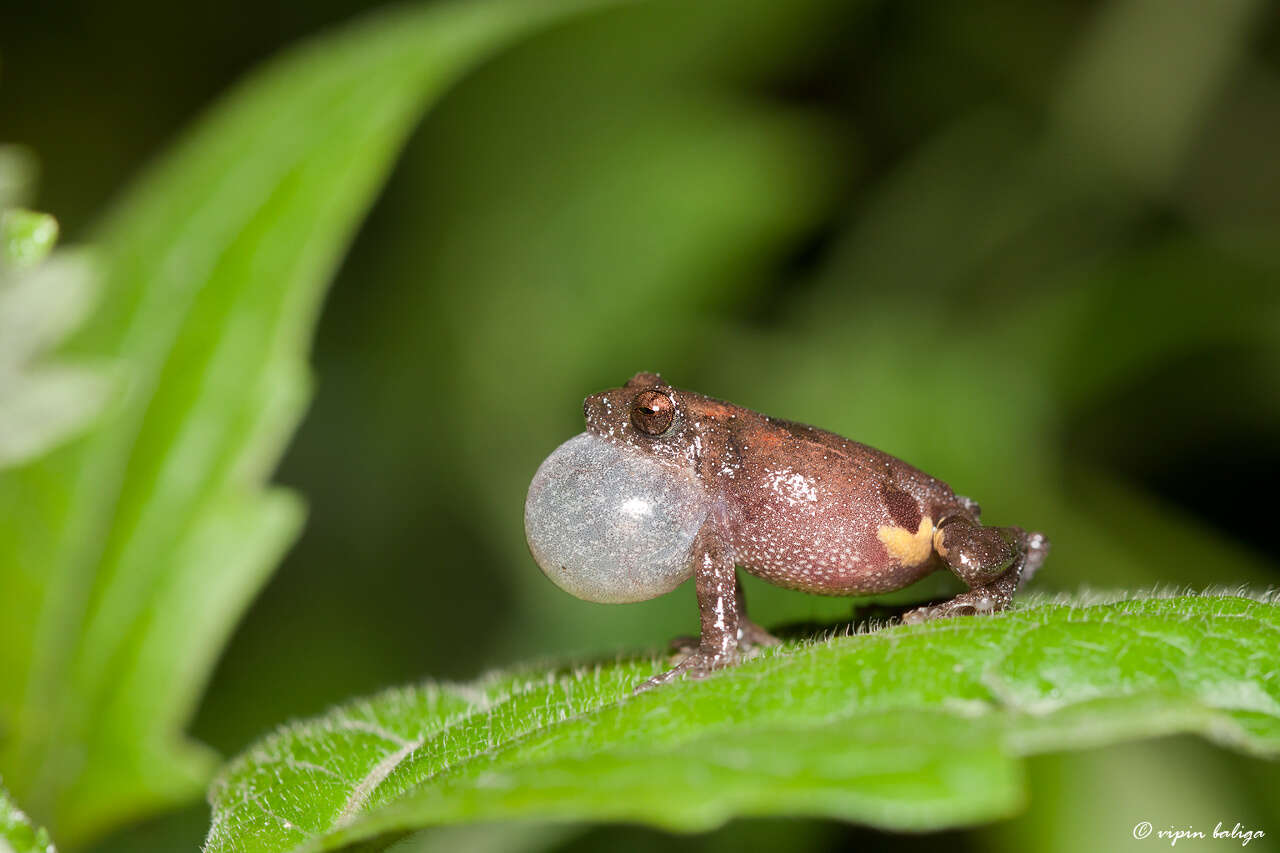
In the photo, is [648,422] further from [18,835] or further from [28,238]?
[18,835]

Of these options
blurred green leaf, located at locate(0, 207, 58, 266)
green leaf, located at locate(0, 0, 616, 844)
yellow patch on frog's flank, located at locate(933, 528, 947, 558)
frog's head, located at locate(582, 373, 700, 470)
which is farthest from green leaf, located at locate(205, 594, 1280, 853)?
blurred green leaf, located at locate(0, 207, 58, 266)

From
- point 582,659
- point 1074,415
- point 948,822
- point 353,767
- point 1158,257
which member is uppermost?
point 1158,257

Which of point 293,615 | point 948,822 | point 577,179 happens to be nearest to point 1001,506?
point 577,179

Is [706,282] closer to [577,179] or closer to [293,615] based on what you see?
[577,179]

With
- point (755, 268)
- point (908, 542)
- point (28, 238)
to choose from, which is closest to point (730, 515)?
point (908, 542)

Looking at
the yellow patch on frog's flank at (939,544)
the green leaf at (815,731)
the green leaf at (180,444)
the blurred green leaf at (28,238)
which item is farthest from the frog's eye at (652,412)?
the blurred green leaf at (28,238)

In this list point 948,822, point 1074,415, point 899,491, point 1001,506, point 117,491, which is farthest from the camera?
point 1074,415
